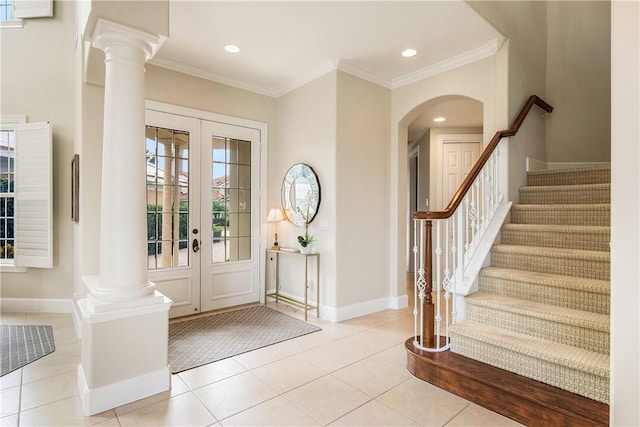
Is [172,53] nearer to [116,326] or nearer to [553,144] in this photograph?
[116,326]

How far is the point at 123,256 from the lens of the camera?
92.0 inches

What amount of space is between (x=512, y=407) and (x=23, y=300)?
5.37 m

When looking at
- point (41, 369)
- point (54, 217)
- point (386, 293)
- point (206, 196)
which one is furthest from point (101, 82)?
point (386, 293)

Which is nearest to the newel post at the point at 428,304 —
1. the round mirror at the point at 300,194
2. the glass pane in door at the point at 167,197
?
the round mirror at the point at 300,194

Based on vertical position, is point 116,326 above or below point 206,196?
below

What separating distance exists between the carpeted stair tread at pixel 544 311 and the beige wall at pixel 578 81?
2.51 meters

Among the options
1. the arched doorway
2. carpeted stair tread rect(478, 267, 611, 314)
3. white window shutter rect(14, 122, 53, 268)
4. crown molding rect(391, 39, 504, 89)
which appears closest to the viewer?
carpeted stair tread rect(478, 267, 611, 314)

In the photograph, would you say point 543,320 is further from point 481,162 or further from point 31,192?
point 31,192

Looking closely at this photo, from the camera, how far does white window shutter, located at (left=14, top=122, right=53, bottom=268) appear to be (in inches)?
166

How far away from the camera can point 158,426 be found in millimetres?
2070

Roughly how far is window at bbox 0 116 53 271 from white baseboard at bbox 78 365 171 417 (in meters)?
2.59

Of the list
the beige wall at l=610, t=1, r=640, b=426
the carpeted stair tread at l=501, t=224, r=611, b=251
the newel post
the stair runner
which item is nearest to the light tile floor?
the newel post

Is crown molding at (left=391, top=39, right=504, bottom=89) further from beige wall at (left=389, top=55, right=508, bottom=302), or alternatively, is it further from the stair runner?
the stair runner

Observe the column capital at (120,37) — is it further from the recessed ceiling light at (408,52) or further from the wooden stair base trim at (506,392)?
the wooden stair base trim at (506,392)
